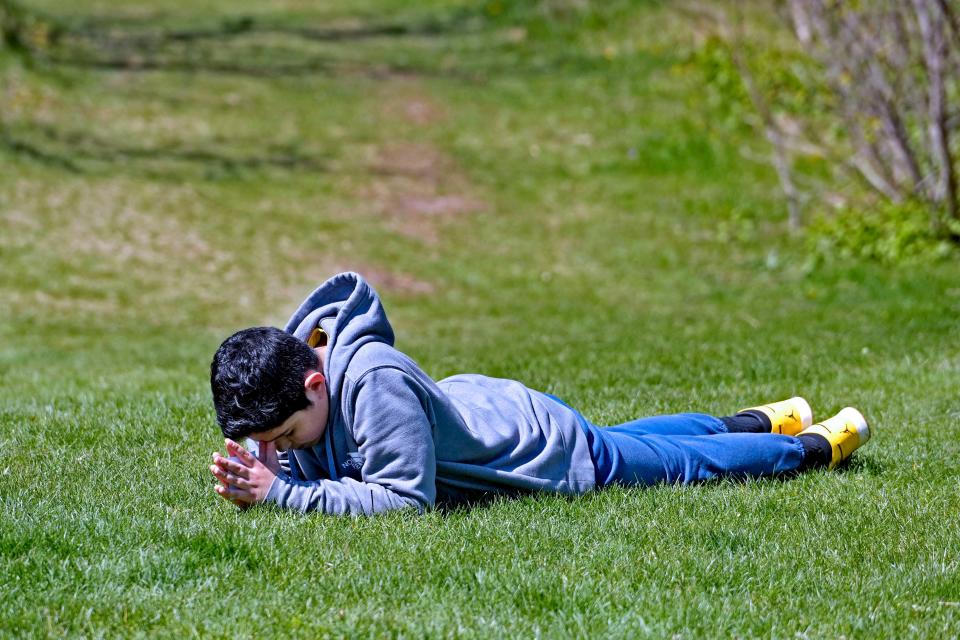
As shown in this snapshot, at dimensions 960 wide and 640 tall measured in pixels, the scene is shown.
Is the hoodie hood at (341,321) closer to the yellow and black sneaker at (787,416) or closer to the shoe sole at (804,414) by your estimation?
the yellow and black sneaker at (787,416)

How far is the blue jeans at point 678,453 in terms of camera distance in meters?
4.79

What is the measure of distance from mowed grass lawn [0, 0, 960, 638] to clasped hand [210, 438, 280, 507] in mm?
101

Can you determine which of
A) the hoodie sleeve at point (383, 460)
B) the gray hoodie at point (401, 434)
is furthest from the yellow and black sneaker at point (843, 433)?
the hoodie sleeve at point (383, 460)

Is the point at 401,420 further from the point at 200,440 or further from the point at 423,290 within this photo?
the point at 423,290

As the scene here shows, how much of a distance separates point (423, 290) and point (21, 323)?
440 centimetres

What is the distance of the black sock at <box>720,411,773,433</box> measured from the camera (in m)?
5.35

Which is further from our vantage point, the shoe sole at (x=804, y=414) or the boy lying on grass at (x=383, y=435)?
the shoe sole at (x=804, y=414)

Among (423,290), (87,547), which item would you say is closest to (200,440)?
(87,547)

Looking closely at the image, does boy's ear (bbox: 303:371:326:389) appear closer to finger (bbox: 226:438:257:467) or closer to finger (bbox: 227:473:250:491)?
finger (bbox: 226:438:257:467)

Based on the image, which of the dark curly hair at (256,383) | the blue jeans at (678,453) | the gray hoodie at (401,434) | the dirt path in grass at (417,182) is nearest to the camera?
the dark curly hair at (256,383)

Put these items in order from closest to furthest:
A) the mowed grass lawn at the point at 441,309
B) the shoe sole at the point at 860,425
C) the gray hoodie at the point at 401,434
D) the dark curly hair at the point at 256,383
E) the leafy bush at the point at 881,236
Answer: the mowed grass lawn at the point at 441,309 → the dark curly hair at the point at 256,383 → the gray hoodie at the point at 401,434 → the shoe sole at the point at 860,425 → the leafy bush at the point at 881,236

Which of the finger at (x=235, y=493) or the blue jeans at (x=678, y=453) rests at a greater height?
the finger at (x=235, y=493)

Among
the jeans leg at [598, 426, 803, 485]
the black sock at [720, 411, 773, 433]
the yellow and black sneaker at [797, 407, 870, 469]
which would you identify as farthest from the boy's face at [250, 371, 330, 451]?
the yellow and black sneaker at [797, 407, 870, 469]

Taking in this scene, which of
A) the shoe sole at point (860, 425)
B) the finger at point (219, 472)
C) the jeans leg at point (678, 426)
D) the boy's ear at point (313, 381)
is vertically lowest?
the shoe sole at point (860, 425)
